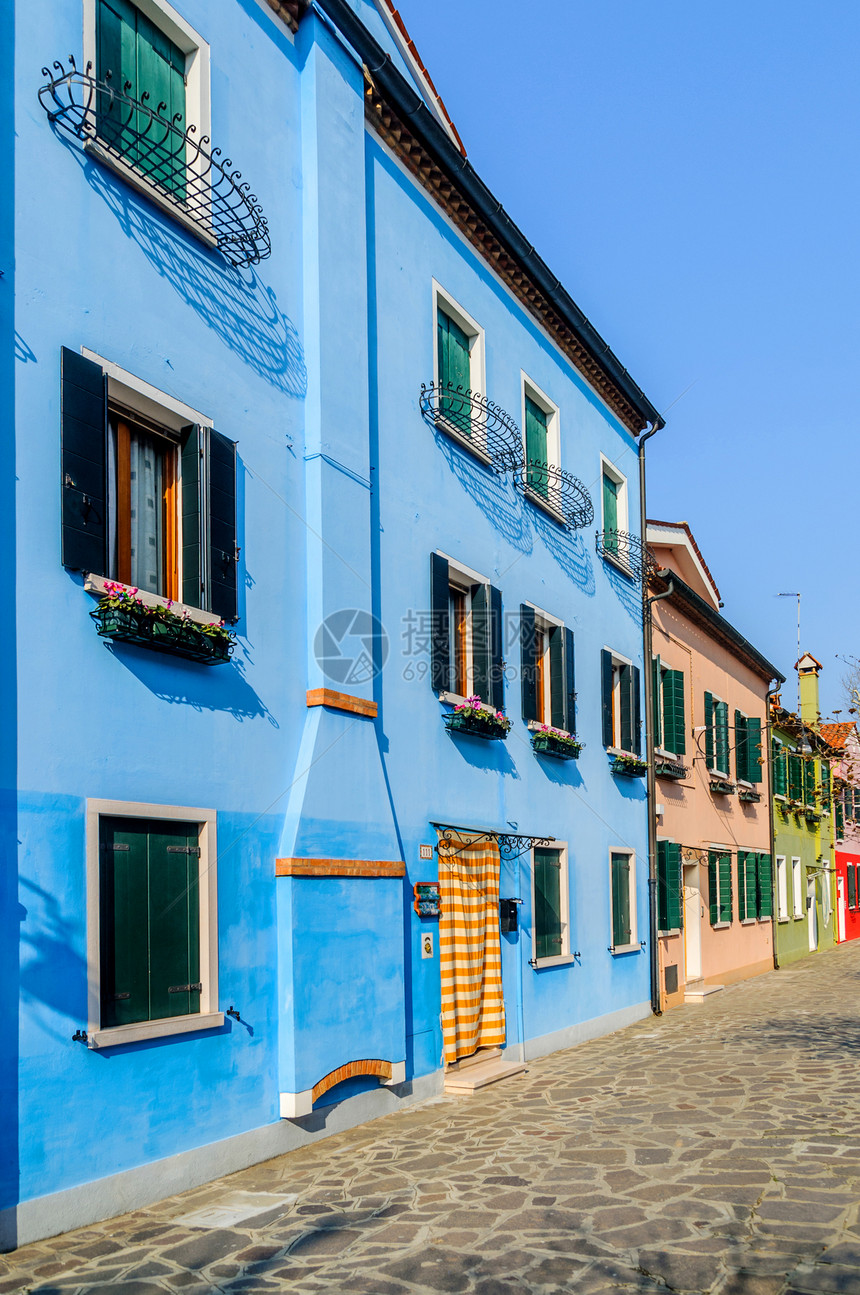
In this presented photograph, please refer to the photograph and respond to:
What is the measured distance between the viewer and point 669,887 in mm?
18516

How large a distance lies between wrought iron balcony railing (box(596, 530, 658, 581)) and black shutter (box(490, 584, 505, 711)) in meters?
4.52

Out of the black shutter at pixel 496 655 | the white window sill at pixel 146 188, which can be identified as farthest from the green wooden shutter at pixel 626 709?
the white window sill at pixel 146 188

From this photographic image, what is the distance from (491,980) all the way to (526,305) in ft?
27.1

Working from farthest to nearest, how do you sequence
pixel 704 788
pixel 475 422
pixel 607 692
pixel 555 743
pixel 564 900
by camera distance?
pixel 704 788, pixel 607 692, pixel 564 900, pixel 555 743, pixel 475 422

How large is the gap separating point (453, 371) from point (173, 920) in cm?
725

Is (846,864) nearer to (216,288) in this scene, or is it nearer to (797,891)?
(797,891)

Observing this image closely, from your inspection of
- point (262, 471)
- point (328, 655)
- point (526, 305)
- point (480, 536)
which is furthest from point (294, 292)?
point (526, 305)

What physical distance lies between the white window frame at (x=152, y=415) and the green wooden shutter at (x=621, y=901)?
32.9 ft

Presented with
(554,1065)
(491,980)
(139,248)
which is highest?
(139,248)

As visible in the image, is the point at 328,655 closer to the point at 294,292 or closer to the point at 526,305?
the point at 294,292

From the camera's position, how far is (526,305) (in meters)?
14.8

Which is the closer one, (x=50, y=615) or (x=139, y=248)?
(x=50, y=615)

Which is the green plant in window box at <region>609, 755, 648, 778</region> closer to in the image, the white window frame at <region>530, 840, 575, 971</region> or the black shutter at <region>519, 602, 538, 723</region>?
the white window frame at <region>530, 840, 575, 971</region>

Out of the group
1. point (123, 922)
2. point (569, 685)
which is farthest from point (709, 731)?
point (123, 922)
